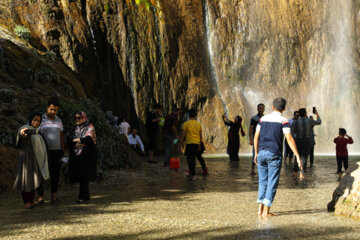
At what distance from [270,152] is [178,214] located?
1647 mm

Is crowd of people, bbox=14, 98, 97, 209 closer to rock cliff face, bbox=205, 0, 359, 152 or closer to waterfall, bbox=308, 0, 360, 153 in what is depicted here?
rock cliff face, bbox=205, 0, 359, 152

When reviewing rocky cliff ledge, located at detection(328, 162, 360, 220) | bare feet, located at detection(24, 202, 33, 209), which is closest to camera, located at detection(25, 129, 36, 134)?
bare feet, located at detection(24, 202, 33, 209)

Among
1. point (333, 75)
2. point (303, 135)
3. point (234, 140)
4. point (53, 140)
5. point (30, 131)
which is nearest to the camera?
point (30, 131)

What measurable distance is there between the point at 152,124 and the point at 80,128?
673 centimetres

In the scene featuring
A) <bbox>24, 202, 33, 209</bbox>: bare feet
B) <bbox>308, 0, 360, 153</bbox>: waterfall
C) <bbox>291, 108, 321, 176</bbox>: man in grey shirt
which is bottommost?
<bbox>24, 202, 33, 209</bbox>: bare feet

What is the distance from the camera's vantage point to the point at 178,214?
6.16 metres

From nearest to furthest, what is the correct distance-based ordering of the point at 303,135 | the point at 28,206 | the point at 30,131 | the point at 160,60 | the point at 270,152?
the point at 270,152 < the point at 28,206 < the point at 30,131 < the point at 303,135 < the point at 160,60

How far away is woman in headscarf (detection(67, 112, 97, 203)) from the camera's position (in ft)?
24.0

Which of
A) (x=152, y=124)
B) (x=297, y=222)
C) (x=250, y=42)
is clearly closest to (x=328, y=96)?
(x=250, y=42)

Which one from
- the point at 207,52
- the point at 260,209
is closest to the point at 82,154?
the point at 260,209

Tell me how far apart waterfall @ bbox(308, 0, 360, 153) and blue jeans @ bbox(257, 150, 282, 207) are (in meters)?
23.9

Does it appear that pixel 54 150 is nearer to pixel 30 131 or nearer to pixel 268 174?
pixel 30 131

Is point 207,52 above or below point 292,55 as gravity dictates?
below

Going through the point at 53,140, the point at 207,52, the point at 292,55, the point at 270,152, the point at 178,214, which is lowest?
the point at 178,214
